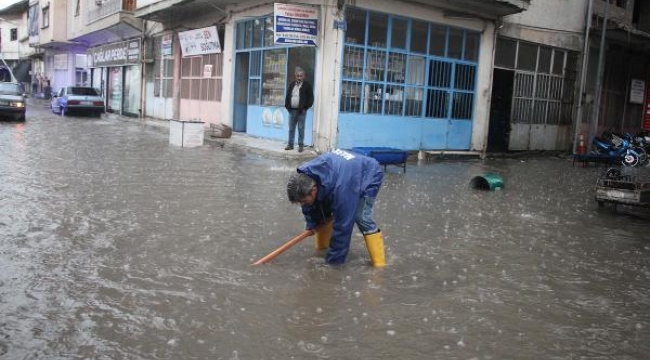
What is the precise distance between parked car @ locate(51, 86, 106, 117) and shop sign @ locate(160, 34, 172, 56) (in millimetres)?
6521

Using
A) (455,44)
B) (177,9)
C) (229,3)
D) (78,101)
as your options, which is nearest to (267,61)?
(229,3)

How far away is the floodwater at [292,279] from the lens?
11.9 ft

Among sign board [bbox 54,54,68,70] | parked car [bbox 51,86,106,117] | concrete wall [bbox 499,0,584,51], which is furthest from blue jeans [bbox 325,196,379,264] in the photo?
sign board [bbox 54,54,68,70]

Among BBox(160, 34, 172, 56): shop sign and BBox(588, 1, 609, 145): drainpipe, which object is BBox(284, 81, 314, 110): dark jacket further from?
BBox(160, 34, 172, 56): shop sign

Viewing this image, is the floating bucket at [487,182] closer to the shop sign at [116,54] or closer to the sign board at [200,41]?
the sign board at [200,41]

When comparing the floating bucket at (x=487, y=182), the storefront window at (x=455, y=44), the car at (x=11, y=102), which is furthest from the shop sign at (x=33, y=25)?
the floating bucket at (x=487, y=182)

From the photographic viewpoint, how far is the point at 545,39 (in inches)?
693

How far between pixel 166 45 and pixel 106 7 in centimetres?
624

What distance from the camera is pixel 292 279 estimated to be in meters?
4.78

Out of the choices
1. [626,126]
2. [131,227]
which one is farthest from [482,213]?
[626,126]

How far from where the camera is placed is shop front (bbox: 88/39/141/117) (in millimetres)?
26000

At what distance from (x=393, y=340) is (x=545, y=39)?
16018mm

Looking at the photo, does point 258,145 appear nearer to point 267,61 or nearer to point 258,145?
point 258,145

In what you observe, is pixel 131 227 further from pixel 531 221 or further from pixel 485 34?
pixel 485 34
